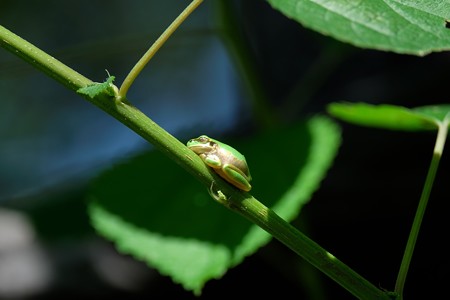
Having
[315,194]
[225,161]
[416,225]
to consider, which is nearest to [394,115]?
[416,225]

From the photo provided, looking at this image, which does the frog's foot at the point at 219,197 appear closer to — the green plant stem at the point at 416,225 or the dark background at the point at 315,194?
the green plant stem at the point at 416,225

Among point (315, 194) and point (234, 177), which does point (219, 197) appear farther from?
point (315, 194)

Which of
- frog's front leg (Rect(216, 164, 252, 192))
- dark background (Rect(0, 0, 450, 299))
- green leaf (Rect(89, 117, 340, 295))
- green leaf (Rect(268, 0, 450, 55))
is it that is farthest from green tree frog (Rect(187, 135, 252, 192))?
dark background (Rect(0, 0, 450, 299))

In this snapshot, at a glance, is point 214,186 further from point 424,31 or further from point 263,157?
point 263,157

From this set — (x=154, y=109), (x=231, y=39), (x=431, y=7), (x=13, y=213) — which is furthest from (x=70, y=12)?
(x=431, y=7)

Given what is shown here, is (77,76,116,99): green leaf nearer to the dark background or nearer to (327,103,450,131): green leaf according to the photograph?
(327,103,450,131): green leaf

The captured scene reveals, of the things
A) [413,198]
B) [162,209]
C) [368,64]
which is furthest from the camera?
[368,64]

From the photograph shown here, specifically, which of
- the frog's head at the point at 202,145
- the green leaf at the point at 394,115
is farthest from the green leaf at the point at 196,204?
the frog's head at the point at 202,145
